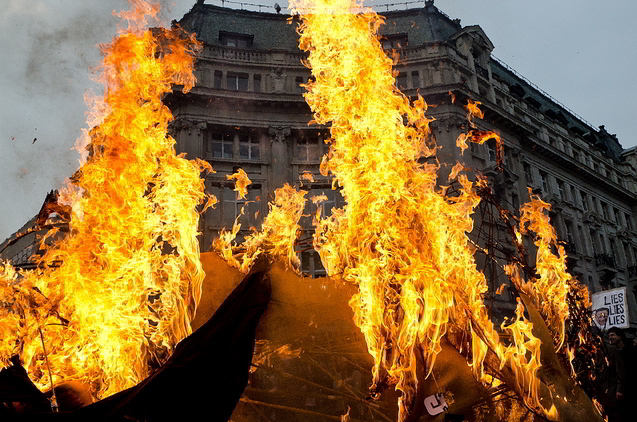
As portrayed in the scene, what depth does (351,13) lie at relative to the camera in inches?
402

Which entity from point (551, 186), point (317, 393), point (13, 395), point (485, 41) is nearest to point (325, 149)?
point (485, 41)

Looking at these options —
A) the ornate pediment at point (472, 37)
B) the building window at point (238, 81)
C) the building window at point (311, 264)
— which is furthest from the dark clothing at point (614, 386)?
the ornate pediment at point (472, 37)

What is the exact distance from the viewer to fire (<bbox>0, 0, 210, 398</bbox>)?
6539 mm

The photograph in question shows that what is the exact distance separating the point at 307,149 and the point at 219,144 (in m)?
4.37

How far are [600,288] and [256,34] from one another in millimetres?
27152

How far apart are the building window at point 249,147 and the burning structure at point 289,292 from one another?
15.8 metres

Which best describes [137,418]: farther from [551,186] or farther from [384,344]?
[551,186]

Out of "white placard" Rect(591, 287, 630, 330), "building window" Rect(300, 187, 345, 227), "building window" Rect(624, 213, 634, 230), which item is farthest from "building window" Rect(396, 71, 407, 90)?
"building window" Rect(624, 213, 634, 230)

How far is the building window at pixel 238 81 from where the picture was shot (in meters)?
25.3

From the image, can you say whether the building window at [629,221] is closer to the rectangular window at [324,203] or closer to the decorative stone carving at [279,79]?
the rectangular window at [324,203]

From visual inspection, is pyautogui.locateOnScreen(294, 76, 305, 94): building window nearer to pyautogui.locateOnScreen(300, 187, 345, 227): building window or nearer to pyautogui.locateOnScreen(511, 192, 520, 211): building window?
pyautogui.locateOnScreen(300, 187, 345, 227): building window

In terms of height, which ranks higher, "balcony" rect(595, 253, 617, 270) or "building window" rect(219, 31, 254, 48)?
"building window" rect(219, 31, 254, 48)

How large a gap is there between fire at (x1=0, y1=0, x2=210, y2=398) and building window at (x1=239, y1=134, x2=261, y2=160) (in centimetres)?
1603

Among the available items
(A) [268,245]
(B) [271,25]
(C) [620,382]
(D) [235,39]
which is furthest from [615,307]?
(B) [271,25]
